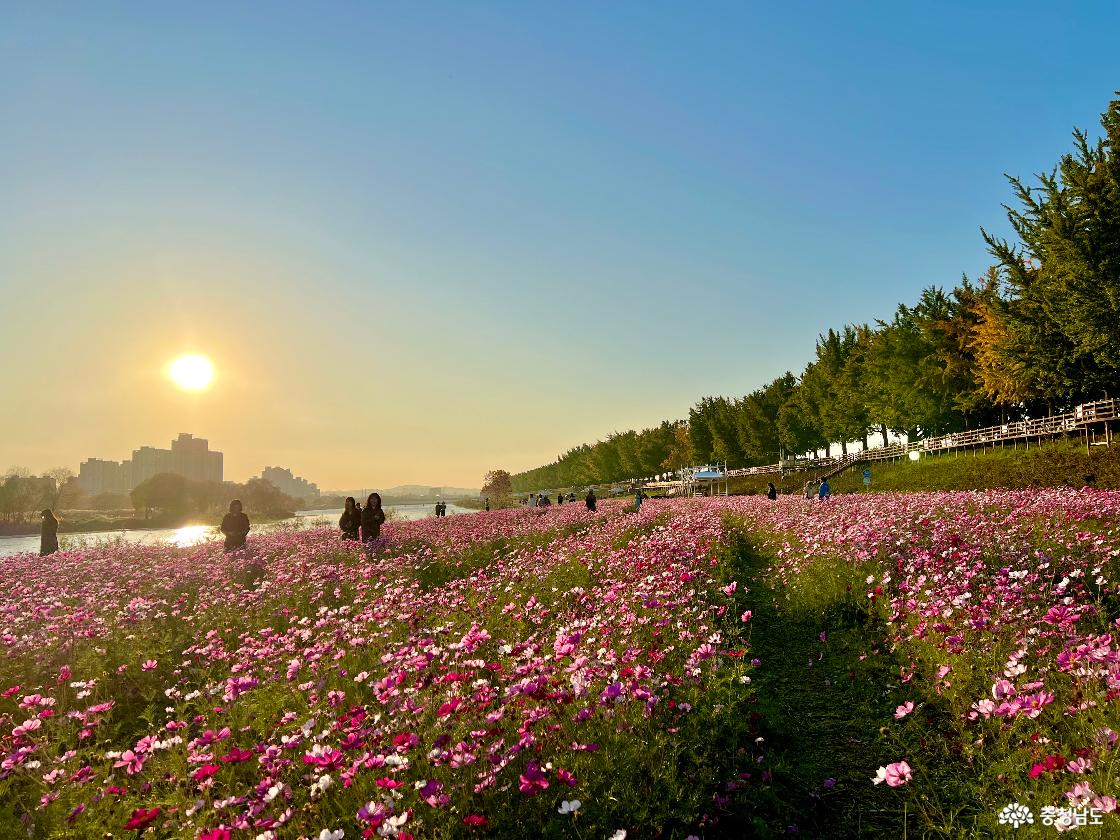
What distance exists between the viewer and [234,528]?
1569 centimetres

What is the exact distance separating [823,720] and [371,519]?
12443 millimetres

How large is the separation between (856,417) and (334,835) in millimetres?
52990

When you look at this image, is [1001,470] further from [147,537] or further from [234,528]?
[147,537]

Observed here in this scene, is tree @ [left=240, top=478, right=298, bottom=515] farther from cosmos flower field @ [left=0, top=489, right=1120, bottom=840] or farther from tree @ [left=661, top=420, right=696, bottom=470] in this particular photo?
cosmos flower field @ [left=0, top=489, right=1120, bottom=840]

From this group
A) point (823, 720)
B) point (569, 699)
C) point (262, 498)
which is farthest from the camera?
point (262, 498)

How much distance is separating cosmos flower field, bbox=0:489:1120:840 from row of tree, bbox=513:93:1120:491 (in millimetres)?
18837

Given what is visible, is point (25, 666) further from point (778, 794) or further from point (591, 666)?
point (778, 794)

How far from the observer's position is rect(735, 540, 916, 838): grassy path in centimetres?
426

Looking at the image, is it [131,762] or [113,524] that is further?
[113,524]

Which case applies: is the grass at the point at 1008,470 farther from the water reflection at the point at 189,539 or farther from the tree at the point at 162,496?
the tree at the point at 162,496

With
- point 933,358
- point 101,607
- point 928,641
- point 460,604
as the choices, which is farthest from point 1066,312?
point 101,607

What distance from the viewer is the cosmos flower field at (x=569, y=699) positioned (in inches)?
139

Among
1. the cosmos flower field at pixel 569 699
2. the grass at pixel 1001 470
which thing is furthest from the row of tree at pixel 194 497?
the cosmos flower field at pixel 569 699

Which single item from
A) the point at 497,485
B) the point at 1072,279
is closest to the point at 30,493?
the point at 497,485
